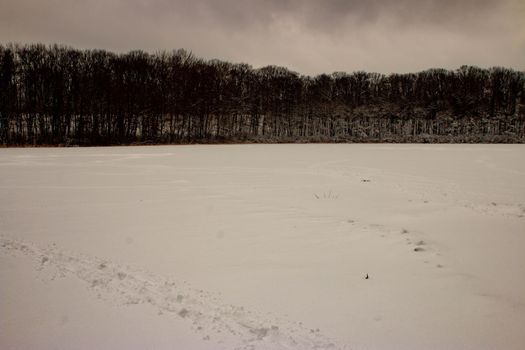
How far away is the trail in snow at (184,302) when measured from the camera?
3514mm

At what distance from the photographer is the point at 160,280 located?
478 centimetres

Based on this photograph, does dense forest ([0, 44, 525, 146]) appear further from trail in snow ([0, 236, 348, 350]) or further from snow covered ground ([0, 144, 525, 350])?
trail in snow ([0, 236, 348, 350])

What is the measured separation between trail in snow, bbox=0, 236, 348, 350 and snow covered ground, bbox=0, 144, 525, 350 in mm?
20

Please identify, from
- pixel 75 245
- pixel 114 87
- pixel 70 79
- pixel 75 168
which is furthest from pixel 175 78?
pixel 75 245

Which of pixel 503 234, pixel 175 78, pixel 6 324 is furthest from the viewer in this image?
pixel 175 78

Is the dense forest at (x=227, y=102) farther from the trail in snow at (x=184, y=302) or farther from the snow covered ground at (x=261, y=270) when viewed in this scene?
the trail in snow at (x=184, y=302)

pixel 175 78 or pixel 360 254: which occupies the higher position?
pixel 175 78

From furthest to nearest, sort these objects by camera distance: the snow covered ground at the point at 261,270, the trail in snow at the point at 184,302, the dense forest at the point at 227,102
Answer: the dense forest at the point at 227,102 < the snow covered ground at the point at 261,270 < the trail in snow at the point at 184,302

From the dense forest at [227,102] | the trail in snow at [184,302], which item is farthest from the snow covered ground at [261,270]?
the dense forest at [227,102]

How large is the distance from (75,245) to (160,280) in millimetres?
2208

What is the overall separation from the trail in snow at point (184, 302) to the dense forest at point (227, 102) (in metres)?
36.2

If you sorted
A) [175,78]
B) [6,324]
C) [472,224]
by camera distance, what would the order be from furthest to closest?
[175,78] < [472,224] < [6,324]

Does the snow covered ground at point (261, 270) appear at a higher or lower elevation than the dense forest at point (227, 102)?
lower

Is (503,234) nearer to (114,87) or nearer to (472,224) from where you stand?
(472,224)
